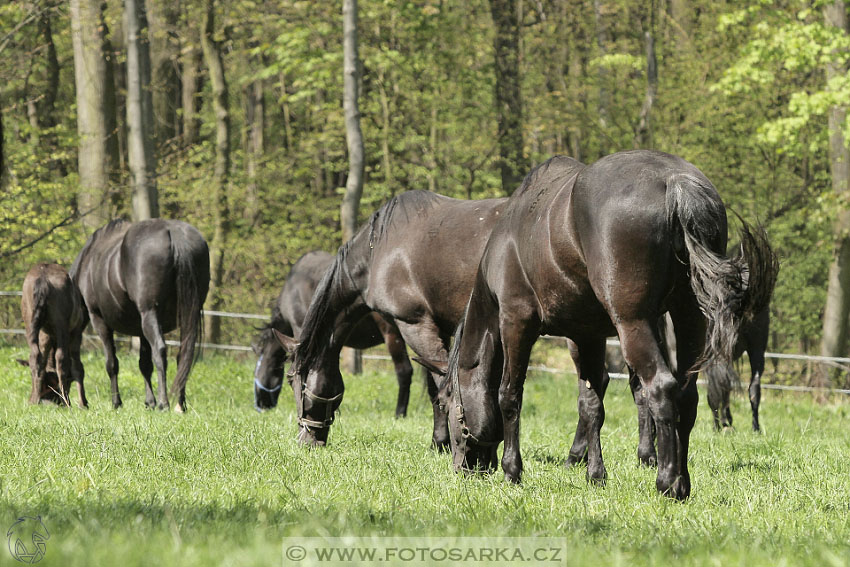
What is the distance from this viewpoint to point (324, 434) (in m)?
8.19

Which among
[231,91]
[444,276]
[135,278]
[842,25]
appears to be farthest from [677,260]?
[231,91]

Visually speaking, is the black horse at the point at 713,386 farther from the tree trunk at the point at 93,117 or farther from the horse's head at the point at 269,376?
the tree trunk at the point at 93,117

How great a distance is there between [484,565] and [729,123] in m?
21.6

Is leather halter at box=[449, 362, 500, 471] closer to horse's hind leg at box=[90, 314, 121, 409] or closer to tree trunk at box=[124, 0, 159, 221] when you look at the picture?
horse's hind leg at box=[90, 314, 121, 409]

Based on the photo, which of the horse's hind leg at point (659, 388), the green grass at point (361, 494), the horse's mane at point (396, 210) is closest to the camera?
the green grass at point (361, 494)

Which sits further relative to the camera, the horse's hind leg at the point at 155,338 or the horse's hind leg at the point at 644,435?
the horse's hind leg at the point at 155,338

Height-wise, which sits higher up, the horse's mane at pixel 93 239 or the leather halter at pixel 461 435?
the leather halter at pixel 461 435

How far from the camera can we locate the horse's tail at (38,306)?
9.82 metres

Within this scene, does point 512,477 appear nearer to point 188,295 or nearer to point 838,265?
point 188,295

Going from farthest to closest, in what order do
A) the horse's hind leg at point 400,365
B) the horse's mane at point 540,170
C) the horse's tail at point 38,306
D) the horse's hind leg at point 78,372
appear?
the horse's hind leg at point 400,365 < the horse's hind leg at point 78,372 < the horse's tail at point 38,306 < the horse's mane at point 540,170

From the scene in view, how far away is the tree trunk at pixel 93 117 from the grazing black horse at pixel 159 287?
8.00 meters

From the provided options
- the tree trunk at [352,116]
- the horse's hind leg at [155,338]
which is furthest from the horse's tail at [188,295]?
the tree trunk at [352,116]

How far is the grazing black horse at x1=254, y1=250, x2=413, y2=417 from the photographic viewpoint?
12.5m

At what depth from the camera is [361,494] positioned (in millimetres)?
5055
